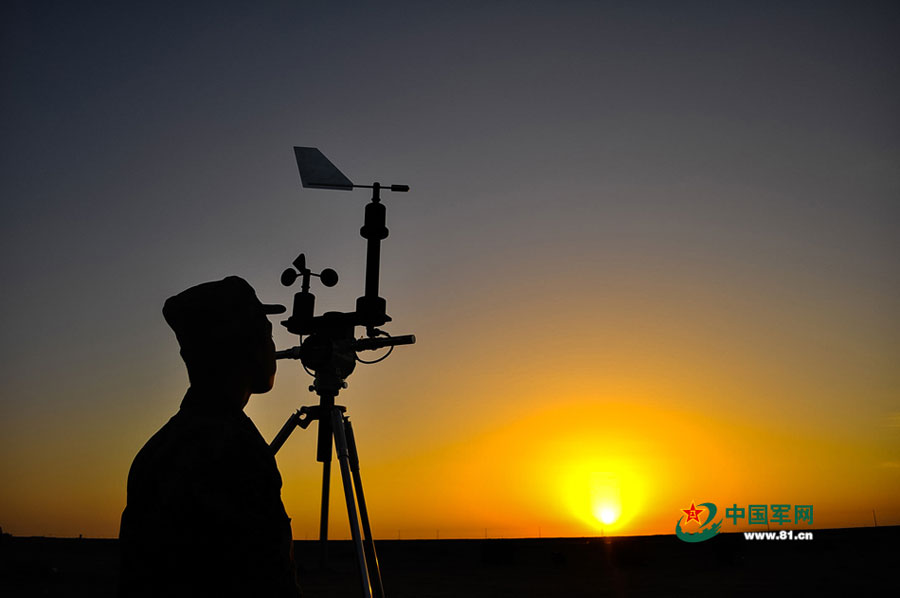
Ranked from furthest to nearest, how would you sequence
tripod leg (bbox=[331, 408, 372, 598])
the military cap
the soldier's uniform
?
tripod leg (bbox=[331, 408, 372, 598]) → the military cap → the soldier's uniform

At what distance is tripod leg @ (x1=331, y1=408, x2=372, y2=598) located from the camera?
12.0 ft

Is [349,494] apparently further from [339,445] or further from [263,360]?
[263,360]

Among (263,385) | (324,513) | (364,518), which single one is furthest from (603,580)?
(263,385)

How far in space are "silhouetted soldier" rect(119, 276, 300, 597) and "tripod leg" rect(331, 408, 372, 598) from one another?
2.18 m

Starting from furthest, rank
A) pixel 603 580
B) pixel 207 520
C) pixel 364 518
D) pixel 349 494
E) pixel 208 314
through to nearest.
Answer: pixel 603 580 → pixel 364 518 → pixel 349 494 → pixel 208 314 → pixel 207 520

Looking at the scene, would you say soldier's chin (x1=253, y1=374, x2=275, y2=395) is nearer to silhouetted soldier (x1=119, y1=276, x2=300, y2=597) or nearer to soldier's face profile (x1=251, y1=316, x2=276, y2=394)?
soldier's face profile (x1=251, y1=316, x2=276, y2=394)

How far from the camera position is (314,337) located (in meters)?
4.23

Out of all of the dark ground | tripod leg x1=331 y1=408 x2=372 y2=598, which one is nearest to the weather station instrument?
tripod leg x1=331 y1=408 x2=372 y2=598

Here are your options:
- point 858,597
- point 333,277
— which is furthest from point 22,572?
point 858,597

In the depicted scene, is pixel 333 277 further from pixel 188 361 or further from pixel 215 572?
pixel 215 572

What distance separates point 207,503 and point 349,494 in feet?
8.13

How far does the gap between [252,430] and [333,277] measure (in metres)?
2.96

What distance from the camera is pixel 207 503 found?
1569mm

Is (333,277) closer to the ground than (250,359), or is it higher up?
higher up
